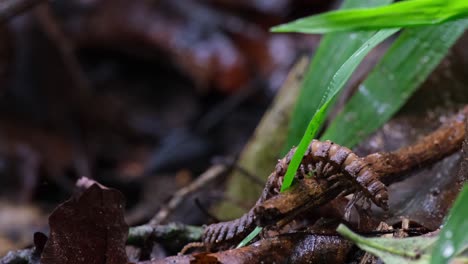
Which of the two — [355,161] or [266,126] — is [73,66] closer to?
[266,126]

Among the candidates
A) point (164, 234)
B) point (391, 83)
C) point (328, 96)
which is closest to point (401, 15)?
point (328, 96)

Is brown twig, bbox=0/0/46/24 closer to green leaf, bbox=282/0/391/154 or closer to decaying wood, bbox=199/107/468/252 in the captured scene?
green leaf, bbox=282/0/391/154

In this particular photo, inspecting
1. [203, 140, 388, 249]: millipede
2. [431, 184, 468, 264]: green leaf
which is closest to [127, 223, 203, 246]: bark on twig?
[203, 140, 388, 249]: millipede

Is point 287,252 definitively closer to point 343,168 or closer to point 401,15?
point 343,168

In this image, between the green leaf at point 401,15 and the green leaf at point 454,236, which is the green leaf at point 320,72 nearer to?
the green leaf at point 401,15

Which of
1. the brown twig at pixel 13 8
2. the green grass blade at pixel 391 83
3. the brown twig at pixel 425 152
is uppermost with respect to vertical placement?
the brown twig at pixel 13 8

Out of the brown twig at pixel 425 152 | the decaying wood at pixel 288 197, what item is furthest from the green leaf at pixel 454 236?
the brown twig at pixel 425 152
